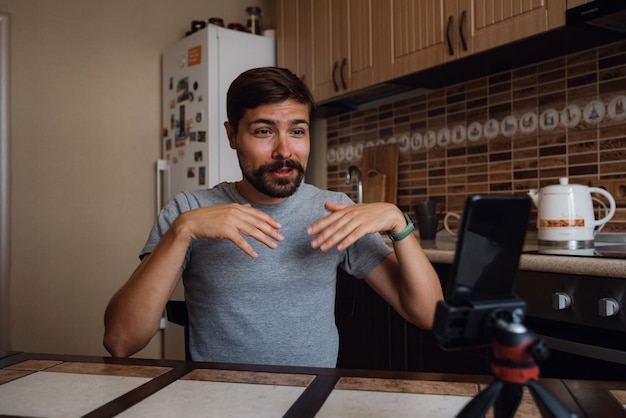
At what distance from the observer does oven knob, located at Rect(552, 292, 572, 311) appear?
4.59 ft

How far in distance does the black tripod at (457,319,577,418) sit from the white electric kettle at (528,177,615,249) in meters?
1.35

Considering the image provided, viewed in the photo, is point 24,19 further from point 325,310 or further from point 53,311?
point 325,310

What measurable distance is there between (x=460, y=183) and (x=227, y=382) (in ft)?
6.14

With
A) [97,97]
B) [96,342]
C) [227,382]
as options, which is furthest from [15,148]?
[227,382]

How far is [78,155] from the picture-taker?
3203 millimetres

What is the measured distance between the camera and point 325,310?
1.34 metres

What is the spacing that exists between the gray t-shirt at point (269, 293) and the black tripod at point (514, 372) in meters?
0.86

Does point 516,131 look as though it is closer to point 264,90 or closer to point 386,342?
point 386,342

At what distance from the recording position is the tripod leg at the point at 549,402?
41 centimetres

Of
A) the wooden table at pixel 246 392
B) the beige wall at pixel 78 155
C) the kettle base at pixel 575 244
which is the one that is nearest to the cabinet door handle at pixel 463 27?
the kettle base at pixel 575 244

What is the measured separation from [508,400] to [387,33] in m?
2.15

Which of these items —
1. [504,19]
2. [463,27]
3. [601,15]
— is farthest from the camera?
[463,27]

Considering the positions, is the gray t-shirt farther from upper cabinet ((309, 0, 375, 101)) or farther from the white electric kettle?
upper cabinet ((309, 0, 375, 101))

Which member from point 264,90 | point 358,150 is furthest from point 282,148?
point 358,150
